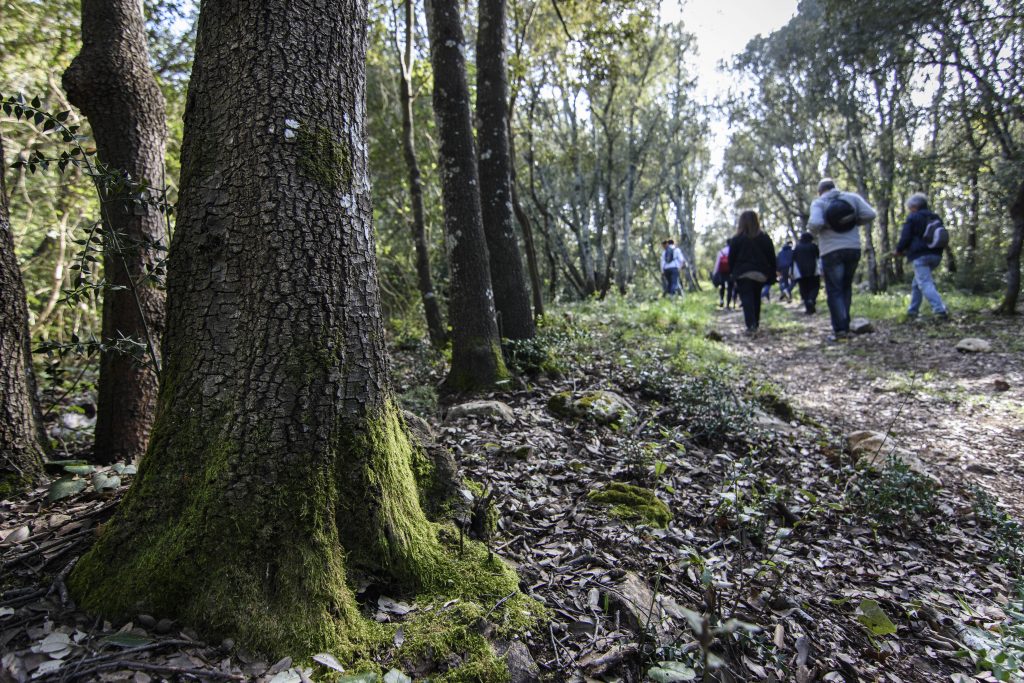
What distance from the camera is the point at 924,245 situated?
962 centimetres

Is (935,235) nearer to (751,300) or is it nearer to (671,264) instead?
(751,300)

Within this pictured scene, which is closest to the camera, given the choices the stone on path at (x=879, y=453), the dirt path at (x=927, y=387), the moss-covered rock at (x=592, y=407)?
the stone on path at (x=879, y=453)

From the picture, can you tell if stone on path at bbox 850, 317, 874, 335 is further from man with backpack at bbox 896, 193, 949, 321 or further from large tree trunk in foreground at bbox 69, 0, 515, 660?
large tree trunk in foreground at bbox 69, 0, 515, 660

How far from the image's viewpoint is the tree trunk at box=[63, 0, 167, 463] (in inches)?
138

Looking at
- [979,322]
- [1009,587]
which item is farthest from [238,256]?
[979,322]

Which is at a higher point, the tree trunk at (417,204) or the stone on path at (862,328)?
the tree trunk at (417,204)

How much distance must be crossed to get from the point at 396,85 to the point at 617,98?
8.78 m

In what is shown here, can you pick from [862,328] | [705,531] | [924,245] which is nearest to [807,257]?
[924,245]

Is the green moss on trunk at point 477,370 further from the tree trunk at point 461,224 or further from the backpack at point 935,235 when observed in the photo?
the backpack at point 935,235

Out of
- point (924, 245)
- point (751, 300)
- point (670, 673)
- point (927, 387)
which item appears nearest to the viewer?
point (670, 673)

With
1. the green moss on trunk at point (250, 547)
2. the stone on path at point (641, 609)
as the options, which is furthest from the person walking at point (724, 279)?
the green moss on trunk at point (250, 547)

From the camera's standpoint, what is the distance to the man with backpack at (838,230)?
30.0 feet

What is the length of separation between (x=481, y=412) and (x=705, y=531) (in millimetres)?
2049

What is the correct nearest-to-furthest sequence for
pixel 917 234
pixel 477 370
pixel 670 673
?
pixel 670 673, pixel 477 370, pixel 917 234
